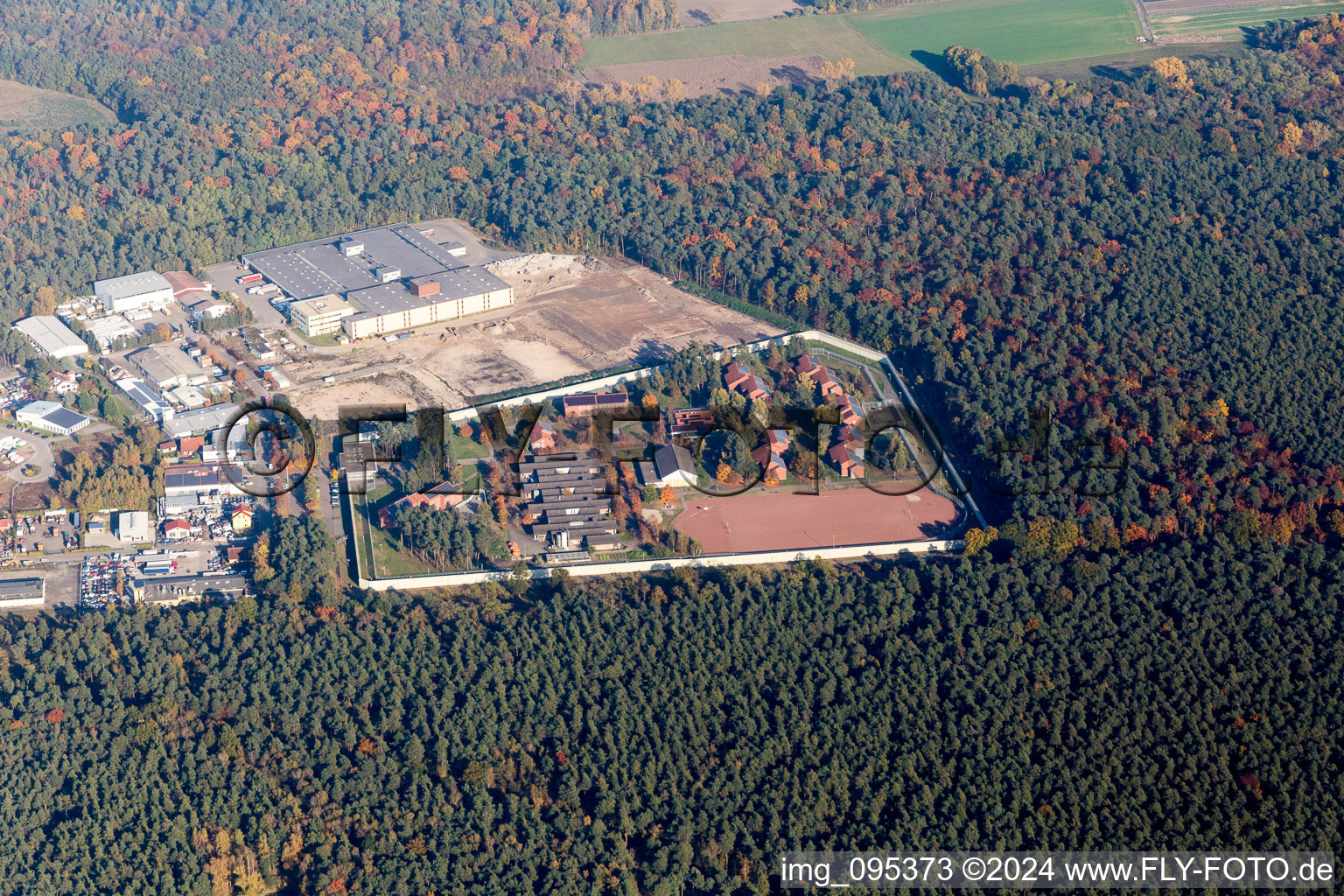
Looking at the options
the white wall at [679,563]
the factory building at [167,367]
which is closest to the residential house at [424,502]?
the white wall at [679,563]

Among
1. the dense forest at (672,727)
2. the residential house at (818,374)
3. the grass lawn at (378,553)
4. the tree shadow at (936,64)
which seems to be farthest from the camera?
the tree shadow at (936,64)

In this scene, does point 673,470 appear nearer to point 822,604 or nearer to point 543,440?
point 543,440

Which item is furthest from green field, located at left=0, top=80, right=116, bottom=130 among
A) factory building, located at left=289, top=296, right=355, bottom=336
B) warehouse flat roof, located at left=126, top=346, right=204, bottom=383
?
factory building, located at left=289, top=296, right=355, bottom=336

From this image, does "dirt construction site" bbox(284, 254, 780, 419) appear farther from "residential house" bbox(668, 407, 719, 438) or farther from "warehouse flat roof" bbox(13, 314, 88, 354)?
"warehouse flat roof" bbox(13, 314, 88, 354)

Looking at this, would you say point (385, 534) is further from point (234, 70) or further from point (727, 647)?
point (234, 70)

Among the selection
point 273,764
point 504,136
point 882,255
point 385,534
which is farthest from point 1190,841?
point 504,136

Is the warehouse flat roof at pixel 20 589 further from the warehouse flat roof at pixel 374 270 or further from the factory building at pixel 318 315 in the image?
the warehouse flat roof at pixel 374 270
